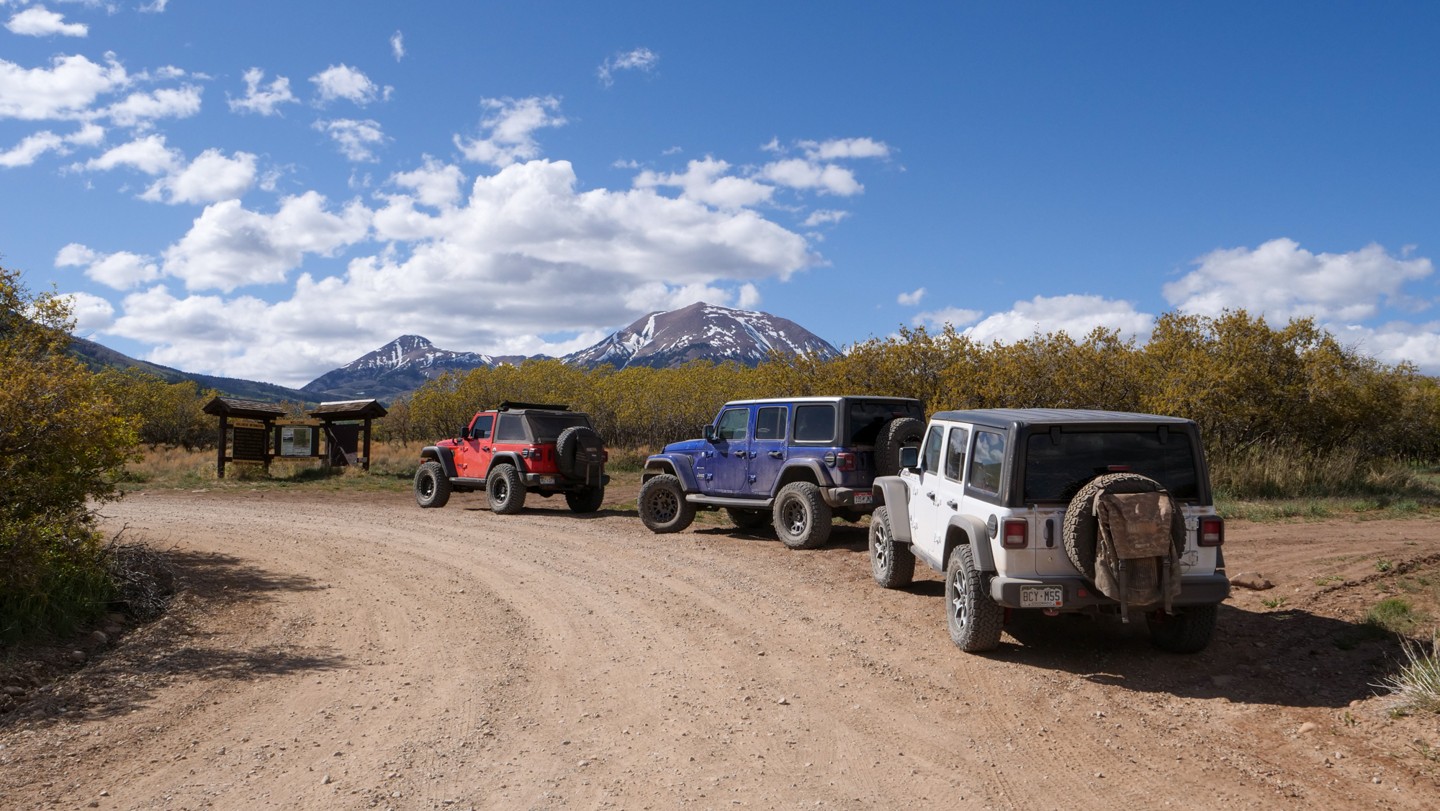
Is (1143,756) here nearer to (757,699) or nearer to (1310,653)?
(757,699)

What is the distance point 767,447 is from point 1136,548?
21.8 feet

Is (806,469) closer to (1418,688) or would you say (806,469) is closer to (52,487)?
(1418,688)

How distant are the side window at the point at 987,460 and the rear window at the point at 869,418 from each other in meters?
4.40

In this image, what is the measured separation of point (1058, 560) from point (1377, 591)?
3944 mm

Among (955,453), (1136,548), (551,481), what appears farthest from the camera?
(551,481)

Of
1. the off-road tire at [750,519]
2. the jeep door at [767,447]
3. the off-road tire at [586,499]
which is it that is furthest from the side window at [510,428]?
the jeep door at [767,447]

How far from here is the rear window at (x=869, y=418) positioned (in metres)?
11.4

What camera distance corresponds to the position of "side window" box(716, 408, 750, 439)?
12633mm

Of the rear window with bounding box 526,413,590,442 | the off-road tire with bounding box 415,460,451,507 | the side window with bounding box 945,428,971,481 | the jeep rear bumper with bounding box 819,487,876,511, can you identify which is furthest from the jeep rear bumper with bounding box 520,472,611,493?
the side window with bounding box 945,428,971,481

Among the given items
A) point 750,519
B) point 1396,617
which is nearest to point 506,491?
point 750,519

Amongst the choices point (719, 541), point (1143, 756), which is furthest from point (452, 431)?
point (1143, 756)

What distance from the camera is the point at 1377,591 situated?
8.00 meters

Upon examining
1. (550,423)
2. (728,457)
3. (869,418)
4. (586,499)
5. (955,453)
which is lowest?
(586,499)

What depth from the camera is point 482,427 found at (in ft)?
56.7
